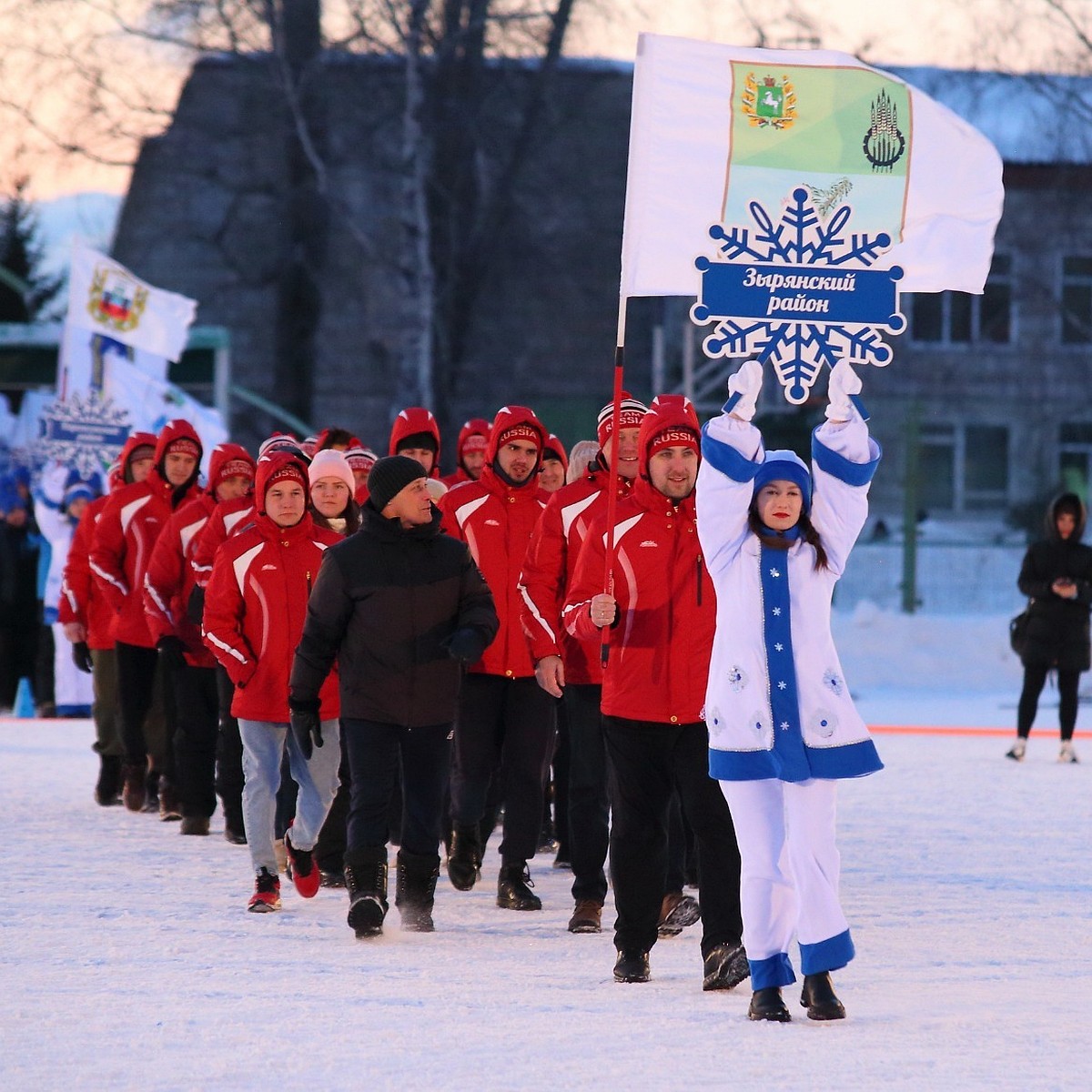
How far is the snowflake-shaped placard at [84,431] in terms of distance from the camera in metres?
17.4

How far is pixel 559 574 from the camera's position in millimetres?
8258

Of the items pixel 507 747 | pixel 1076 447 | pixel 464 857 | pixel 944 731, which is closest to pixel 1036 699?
pixel 944 731

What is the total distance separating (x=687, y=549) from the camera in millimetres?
7070

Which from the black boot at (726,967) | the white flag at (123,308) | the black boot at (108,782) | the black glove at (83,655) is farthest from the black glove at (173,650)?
the white flag at (123,308)

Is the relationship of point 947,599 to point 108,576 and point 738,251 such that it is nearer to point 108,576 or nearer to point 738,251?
point 108,576

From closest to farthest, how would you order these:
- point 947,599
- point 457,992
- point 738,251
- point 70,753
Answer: point 457,992, point 738,251, point 70,753, point 947,599

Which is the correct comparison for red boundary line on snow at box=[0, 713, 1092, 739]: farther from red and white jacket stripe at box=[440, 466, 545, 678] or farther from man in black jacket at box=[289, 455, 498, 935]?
man in black jacket at box=[289, 455, 498, 935]

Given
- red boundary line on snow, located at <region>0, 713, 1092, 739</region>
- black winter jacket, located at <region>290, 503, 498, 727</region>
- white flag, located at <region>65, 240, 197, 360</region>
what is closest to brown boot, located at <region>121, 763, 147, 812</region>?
black winter jacket, located at <region>290, 503, 498, 727</region>

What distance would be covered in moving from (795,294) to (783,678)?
186cm

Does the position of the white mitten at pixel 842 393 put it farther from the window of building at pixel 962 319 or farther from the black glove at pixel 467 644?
the window of building at pixel 962 319

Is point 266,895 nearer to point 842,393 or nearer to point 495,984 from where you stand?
point 495,984

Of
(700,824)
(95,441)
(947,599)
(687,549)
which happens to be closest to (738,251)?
(687,549)

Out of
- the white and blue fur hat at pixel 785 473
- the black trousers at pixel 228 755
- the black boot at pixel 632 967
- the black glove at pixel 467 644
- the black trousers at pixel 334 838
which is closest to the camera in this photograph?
the white and blue fur hat at pixel 785 473

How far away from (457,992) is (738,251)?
2.79 m
